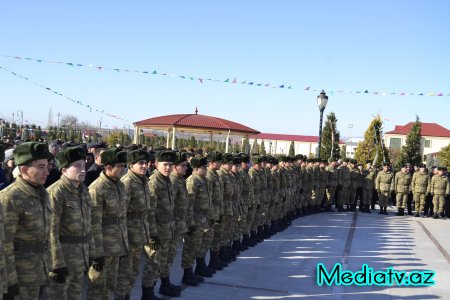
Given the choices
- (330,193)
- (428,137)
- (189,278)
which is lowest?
(189,278)

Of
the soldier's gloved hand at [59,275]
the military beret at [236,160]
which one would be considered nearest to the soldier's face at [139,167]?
the soldier's gloved hand at [59,275]

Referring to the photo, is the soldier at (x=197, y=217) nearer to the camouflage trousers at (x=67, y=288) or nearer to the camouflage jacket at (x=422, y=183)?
the camouflage trousers at (x=67, y=288)

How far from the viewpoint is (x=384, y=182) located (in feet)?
55.5

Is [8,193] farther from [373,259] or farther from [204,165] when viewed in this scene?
[373,259]

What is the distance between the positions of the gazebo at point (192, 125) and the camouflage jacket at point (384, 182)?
782 cm

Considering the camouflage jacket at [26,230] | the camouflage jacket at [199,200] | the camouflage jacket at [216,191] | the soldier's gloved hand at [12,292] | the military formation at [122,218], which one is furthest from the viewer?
the camouflage jacket at [216,191]

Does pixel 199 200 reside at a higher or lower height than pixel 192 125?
lower

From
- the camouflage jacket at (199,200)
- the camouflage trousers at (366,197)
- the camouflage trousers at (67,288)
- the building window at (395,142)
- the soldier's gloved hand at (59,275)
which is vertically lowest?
the camouflage trousers at (366,197)

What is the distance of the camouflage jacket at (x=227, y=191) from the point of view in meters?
7.82

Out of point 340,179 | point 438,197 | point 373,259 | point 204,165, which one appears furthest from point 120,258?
point 438,197

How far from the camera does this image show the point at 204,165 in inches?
276

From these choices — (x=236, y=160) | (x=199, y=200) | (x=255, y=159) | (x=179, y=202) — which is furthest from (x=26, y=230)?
(x=255, y=159)

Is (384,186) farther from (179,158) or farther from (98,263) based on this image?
(98,263)

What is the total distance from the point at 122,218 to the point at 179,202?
1.45 meters
